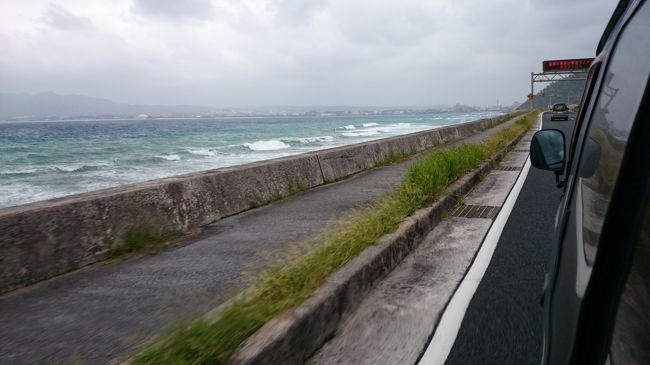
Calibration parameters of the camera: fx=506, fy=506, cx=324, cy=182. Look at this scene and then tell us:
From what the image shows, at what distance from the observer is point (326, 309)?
3.16 m

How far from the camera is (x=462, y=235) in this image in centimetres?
563

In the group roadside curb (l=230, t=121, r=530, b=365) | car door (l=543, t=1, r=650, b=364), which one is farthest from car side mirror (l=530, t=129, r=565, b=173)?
roadside curb (l=230, t=121, r=530, b=365)

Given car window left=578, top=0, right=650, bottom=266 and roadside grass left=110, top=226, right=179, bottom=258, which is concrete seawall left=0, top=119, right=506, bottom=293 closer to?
roadside grass left=110, top=226, right=179, bottom=258

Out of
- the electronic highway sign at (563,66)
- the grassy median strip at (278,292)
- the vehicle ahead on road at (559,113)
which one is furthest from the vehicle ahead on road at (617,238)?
the electronic highway sign at (563,66)

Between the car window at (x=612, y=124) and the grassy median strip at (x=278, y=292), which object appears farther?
the grassy median strip at (x=278, y=292)

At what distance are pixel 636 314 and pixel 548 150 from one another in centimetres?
188

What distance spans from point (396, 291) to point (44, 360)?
2392 mm

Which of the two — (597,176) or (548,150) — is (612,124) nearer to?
(597,176)

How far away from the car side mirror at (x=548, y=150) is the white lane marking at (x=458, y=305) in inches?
46.4

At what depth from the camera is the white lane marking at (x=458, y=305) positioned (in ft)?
9.58

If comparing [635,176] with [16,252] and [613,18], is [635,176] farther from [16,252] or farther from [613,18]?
[16,252]

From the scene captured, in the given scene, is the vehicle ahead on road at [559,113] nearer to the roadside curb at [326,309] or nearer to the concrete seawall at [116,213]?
the concrete seawall at [116,213]

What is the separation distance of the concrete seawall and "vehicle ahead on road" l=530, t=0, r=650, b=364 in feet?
12.4

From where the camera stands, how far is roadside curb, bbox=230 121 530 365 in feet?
8.43
